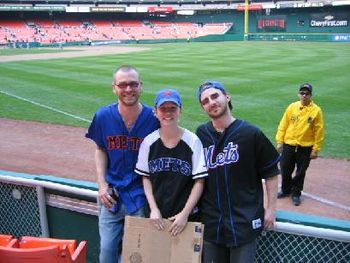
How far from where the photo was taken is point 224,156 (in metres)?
2.96

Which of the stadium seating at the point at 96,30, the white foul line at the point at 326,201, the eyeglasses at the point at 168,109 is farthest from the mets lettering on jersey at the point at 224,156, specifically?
→ the stadium seating at the point at 96,30

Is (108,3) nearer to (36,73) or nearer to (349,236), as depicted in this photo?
(36,73)

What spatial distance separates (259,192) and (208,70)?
20398 millimetres

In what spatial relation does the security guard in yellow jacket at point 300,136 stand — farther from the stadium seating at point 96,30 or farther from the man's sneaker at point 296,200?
the stadium seating at point 96,30

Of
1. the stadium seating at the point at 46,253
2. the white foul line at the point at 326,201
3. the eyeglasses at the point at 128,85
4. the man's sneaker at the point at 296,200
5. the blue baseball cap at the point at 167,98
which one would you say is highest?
the eyeglasses at the point at 128,85

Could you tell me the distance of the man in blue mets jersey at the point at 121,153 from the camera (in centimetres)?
331

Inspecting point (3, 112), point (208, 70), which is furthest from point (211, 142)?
point (208, 70)

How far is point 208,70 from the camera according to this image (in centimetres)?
2306

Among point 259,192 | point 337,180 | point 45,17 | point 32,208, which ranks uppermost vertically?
point 45,17

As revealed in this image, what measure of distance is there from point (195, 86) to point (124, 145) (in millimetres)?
14768

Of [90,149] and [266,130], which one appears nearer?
[90,149]

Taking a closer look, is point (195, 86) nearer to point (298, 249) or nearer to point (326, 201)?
point (326, 201)

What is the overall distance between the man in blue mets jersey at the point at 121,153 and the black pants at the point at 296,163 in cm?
389

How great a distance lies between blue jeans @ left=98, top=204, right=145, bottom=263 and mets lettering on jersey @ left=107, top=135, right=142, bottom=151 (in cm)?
46
